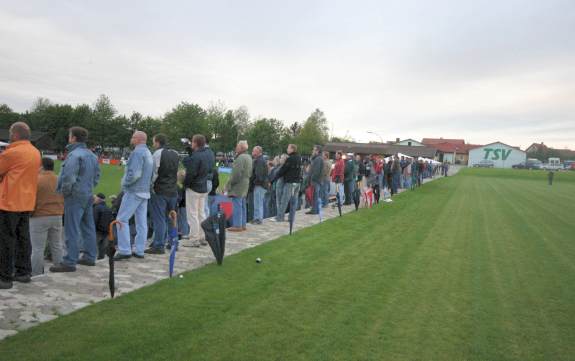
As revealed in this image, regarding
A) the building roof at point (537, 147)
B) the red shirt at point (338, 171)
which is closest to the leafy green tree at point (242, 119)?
the red shirt at point (338, 171)

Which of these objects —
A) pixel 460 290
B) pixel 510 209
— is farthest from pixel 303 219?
pixel 510 209

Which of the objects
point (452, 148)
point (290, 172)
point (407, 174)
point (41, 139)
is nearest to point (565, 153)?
point (452, 148)

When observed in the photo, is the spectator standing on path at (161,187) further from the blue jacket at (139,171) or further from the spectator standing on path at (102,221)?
the spectator standing on path at (102,221)

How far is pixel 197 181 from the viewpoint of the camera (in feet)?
27.7

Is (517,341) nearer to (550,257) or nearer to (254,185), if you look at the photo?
(550,257)

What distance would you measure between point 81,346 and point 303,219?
922 cm

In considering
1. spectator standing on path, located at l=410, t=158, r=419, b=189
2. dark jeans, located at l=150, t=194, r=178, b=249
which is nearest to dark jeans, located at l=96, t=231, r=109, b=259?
dark jeans, located at l=150, t=194, r=178, b=249

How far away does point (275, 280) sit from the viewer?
6.42 metres

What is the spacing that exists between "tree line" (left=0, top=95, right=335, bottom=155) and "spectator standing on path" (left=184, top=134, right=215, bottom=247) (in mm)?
69570

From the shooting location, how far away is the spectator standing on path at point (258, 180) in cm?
1138

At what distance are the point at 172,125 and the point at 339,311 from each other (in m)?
82.2

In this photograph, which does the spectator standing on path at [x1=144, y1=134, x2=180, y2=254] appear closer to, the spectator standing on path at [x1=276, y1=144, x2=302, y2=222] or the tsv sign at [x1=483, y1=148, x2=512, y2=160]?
the spectator standing on path at [x1=276, y1=144, x2=302, y2=222]

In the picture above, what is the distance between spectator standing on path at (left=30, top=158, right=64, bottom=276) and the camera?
246 inches

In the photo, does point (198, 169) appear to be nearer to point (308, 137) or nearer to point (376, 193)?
point (376, 193)
